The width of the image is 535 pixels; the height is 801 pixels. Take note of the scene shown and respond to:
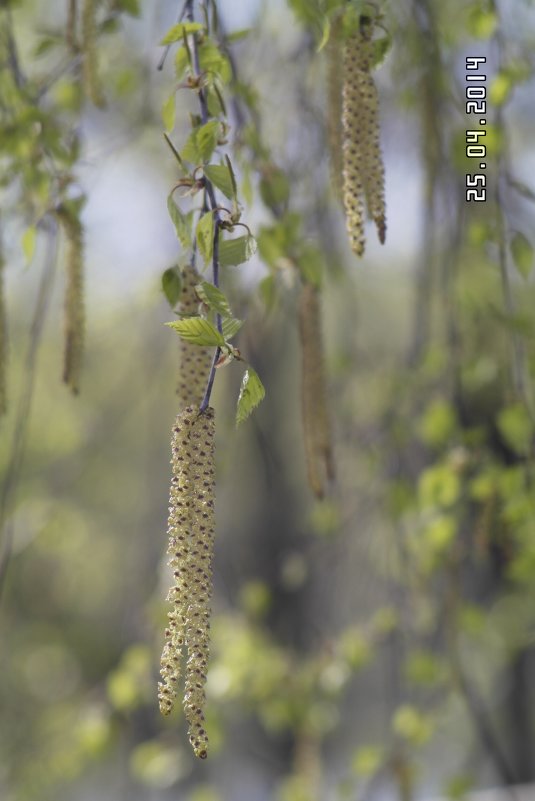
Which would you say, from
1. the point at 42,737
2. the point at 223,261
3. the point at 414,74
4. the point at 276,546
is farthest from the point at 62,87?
the point at 276,546

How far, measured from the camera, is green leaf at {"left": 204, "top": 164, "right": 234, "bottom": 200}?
1.13 m

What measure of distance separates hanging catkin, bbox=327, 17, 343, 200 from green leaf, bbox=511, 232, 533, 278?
0.51 metres

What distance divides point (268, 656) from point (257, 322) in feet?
4.04

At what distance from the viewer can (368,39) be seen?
1292 millimetres

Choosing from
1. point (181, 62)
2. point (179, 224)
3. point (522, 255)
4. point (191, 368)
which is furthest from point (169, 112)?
point (522, 255)

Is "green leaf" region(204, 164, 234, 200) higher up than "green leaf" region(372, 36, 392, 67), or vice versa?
"green leaf" region(372, 36, 392, 67)

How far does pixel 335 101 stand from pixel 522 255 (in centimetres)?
54

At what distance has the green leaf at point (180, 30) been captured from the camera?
4.06ft

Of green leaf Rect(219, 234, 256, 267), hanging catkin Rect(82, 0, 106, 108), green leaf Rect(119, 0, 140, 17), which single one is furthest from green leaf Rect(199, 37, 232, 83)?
green leaf Rect(119, 0, 140, 17)

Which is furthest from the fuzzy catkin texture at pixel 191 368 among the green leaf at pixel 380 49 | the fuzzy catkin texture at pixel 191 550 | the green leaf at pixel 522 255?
the green leaf at pixel 522 255

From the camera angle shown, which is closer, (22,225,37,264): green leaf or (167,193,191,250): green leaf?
(167,193,191,250): green leaf

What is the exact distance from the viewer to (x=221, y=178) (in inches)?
44.5

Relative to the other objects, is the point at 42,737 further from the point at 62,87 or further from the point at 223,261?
the point at 223,261

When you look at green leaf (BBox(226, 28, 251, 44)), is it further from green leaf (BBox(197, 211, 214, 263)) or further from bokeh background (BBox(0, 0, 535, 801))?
green leaf (BBox(197, 211, 214, 263))
